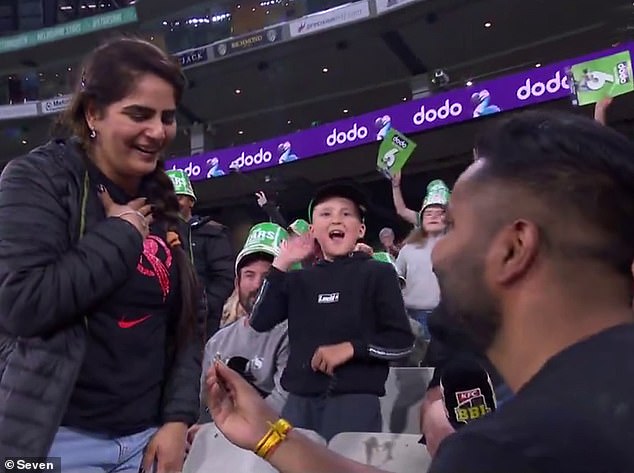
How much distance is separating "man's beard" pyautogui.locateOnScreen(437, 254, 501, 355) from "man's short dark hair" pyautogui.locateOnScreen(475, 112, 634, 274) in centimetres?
11

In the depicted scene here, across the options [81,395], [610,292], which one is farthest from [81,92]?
[610,292]

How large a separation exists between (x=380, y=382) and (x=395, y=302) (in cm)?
31

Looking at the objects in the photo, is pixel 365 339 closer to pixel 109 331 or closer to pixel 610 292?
pixel 109 331

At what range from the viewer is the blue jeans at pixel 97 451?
1442mm

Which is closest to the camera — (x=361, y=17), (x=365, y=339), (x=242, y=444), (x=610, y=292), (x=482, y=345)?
(x=610, y=292)

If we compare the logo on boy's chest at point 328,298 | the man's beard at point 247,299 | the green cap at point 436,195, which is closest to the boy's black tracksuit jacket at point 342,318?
Result: the logo on boy's chest at point 328,298

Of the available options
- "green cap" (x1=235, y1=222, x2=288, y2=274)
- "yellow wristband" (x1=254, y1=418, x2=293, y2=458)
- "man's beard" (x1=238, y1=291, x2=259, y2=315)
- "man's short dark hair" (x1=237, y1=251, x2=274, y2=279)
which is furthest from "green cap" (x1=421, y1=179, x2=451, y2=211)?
"yellow wristband" (x1=254, y1=418, x2=293, y2=458)

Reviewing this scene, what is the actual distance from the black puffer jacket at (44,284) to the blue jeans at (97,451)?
0.21ft

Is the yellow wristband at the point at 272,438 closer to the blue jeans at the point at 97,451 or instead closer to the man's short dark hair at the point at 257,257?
the blue jeans at the point at 97,451

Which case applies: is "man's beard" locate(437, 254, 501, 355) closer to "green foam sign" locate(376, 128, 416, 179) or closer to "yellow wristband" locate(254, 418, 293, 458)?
"yellow wristband" locate(254, 418, 293, 458)

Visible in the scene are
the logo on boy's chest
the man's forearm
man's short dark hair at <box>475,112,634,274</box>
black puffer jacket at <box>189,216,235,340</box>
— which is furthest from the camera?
black puffer jacket at <box>189,216,235,340</box>

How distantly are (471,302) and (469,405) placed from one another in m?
0.94

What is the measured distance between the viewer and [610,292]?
0.81m

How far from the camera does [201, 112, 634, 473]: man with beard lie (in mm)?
675
